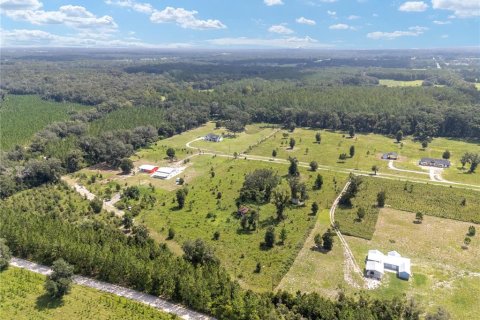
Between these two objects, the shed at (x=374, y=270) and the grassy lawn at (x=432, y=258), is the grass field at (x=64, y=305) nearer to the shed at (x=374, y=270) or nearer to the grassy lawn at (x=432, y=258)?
the shed at (x=374, y=270)

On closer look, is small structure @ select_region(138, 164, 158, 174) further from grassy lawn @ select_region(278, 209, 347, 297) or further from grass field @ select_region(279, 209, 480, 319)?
grassy lawn @ select_region(278, 209, 347, 297)

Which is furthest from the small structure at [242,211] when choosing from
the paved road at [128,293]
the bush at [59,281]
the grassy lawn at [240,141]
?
the grassy lawn at [240,141]

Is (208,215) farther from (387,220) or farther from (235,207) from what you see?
(387,220)

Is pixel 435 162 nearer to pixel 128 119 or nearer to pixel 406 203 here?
pixel 406 203

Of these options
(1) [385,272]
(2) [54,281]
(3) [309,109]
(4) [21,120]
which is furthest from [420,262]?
(4) [21,120]

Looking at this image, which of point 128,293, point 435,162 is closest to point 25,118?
point 128,293
